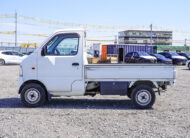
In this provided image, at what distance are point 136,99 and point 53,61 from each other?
104 inches

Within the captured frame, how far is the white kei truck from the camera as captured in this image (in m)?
7.02

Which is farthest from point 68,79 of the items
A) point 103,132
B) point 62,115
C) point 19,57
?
point 19,57

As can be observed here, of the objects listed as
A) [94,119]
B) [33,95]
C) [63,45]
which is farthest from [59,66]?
[94,119]

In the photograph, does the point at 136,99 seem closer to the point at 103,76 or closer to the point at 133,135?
the point at 103,76

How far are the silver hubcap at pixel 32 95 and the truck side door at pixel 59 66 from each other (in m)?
0.36

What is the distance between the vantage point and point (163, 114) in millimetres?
6551

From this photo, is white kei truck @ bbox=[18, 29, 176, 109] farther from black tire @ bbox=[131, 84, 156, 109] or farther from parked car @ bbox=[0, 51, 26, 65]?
parked car @ bbox=[0, 51, 26, 65]

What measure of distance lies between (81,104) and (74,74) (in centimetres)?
121

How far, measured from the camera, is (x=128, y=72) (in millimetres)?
7031

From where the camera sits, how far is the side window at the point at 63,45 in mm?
7117

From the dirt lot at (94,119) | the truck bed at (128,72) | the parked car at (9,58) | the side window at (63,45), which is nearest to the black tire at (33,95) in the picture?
the dirt lot at (94,119)

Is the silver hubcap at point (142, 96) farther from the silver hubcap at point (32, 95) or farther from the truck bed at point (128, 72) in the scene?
the silver hubcap at point (32, 95)

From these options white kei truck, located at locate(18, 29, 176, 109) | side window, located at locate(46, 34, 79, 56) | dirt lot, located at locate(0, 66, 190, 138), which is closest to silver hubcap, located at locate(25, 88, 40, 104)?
white kei truck, located at locate(18, 29, 176, 109)

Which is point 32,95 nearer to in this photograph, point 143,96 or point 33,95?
point 33,95
